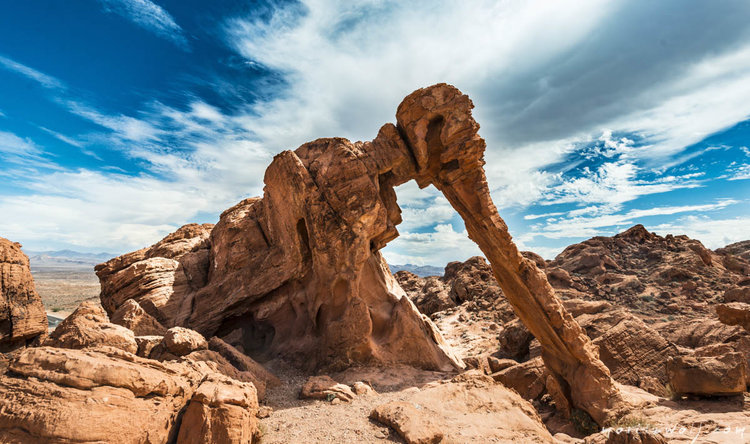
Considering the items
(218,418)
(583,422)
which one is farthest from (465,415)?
(218,418)

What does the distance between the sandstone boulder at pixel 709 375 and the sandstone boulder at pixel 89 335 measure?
1628 cm

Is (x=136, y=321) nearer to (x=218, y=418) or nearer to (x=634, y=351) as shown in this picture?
(x=218, y=418)

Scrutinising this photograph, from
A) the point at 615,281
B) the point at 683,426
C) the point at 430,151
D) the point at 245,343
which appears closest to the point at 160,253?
the point at 245,343

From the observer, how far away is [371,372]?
1459 cm

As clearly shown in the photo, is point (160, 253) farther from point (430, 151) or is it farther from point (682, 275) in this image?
point (682, 275)

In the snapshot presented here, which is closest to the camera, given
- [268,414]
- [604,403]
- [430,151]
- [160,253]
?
[268,414]

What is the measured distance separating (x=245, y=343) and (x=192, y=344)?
6893mm

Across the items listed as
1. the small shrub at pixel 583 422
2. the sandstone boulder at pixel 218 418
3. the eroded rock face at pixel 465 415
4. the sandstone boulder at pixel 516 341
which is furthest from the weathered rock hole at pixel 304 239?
the small shrub at pixel 583 422

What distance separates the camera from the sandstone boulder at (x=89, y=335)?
8891 mm

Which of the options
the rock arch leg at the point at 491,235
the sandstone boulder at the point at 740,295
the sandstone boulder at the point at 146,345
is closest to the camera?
the sandstone boulder at the point at 146,345

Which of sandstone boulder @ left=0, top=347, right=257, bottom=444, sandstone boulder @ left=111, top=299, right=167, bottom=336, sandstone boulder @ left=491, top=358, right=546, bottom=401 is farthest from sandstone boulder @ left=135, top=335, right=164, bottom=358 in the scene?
sandstone boulder @ left=491, top=358, right=546, bottom=401

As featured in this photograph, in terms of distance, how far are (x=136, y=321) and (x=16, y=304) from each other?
364cm

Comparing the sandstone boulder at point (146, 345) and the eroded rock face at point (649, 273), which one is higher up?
the eroded rock face at point (649, 273)

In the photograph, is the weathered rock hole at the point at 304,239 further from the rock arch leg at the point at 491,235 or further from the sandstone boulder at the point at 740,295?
the sandstone boulder at the point at 740,295
